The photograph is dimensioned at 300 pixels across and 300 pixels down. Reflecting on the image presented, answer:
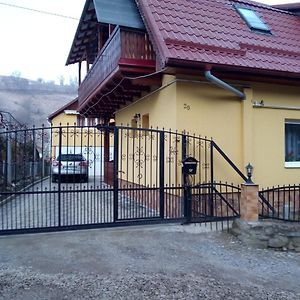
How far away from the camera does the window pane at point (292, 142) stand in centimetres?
1015

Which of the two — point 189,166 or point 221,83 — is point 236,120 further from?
point 189,166

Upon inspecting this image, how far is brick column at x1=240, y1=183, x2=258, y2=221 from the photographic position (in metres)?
7.06

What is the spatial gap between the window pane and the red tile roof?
68.0 inches

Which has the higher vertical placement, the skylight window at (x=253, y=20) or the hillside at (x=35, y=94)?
the hillside at (x=35, y=94)

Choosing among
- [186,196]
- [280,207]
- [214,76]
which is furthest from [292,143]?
[186,196]

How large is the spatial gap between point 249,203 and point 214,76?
10.5ft

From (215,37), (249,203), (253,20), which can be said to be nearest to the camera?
(249,203)

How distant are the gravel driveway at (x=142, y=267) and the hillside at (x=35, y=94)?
67235mm

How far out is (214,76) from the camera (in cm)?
866

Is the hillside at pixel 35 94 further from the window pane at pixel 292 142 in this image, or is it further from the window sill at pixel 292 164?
the window sill at pixel 292 164

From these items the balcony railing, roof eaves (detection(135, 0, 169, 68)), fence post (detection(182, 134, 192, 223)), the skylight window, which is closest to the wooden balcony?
the balcony railing

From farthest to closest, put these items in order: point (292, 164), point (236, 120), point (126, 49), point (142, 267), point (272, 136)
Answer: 1. point (292, 164)
2. point (272, 136)
3. point (236, 120)
4. point (126, 49)
5. point (142, 267)

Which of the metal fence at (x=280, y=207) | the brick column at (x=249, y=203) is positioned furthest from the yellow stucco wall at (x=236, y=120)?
the brick column at (x=249, y=203)

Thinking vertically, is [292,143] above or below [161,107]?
below
